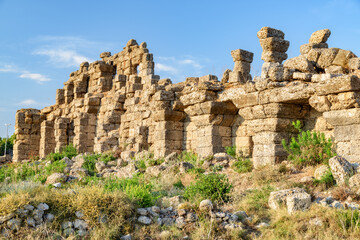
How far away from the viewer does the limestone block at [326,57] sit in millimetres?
10650

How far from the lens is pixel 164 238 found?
262 inches

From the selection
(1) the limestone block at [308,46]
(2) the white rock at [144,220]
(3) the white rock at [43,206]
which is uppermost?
(1) the limestone block at [308,46]

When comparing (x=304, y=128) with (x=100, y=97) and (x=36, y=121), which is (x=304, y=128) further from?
(x=36, y=121)

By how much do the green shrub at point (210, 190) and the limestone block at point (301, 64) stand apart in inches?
148

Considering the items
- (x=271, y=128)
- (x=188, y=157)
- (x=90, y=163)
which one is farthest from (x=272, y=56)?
(x=90, y=163)

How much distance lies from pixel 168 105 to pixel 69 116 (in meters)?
9.49

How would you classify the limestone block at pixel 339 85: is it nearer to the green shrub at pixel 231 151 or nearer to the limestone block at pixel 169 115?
the green shrub at pixel 231 151

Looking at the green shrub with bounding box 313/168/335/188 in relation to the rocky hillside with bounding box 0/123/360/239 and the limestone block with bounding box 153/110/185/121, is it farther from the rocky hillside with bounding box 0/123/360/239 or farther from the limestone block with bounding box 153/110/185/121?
the limestone block with bounding box 153/110/185/121

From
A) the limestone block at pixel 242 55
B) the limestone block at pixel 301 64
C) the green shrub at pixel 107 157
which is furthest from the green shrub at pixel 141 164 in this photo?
the limestone block at pixel 301 64

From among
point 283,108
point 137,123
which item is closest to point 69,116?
point 137,123

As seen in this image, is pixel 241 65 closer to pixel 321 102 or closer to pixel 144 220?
pixel 321 102

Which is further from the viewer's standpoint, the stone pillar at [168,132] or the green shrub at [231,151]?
the stone pillar at [168,132]

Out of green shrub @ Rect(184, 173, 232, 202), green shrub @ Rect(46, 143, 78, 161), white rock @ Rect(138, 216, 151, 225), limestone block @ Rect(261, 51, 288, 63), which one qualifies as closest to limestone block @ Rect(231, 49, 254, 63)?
limestone block @ Rect(261, 51, 288, 63)

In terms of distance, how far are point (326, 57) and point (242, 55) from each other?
277cm
